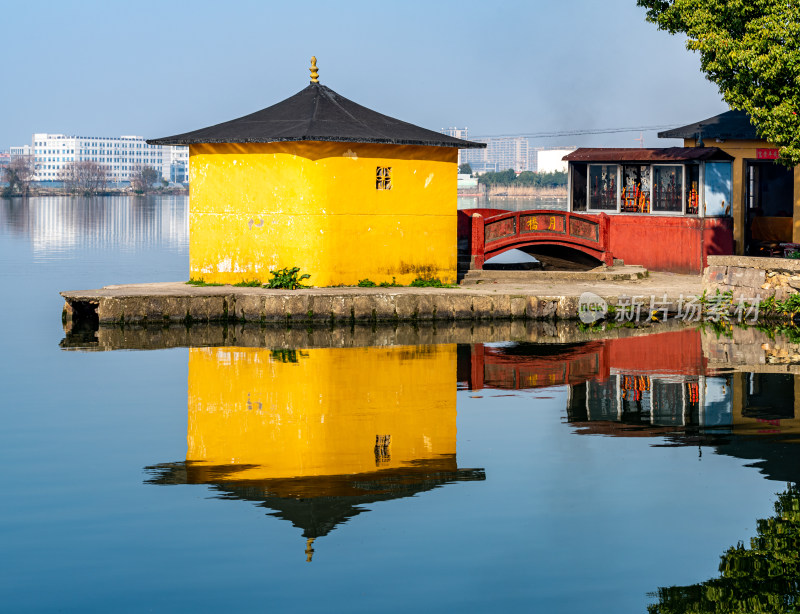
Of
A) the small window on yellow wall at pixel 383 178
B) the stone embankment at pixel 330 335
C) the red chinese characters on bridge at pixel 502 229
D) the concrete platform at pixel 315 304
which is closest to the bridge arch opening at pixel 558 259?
the red chinese characters on bridge at pixel 502 229

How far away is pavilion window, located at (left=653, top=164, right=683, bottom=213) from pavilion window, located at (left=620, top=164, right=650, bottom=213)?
23cm

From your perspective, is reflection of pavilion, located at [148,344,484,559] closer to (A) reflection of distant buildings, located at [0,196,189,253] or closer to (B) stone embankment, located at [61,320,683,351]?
(B) stone embankment, located at [61,320,683,351]

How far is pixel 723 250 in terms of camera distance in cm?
3325

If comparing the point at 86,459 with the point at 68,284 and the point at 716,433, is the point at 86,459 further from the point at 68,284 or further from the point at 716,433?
the point at 68,284

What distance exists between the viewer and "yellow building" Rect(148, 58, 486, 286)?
89.4 feet

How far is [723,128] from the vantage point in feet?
117

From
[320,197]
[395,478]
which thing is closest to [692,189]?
[320,197]

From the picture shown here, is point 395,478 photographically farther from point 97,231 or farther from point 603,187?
point 97,231

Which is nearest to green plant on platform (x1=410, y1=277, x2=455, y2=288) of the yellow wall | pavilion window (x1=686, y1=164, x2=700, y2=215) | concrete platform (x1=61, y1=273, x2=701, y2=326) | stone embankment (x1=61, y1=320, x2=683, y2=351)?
concrete platform (x1=61, y1=273, x2=701, y2=326)

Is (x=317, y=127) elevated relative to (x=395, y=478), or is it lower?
elevated

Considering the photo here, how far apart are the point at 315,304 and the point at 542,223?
894 centimetres

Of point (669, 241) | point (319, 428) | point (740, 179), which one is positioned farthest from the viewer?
point (740, 179)

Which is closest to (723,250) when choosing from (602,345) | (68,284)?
(602,345)

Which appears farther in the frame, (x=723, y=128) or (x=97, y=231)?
(x=97, y=231)
